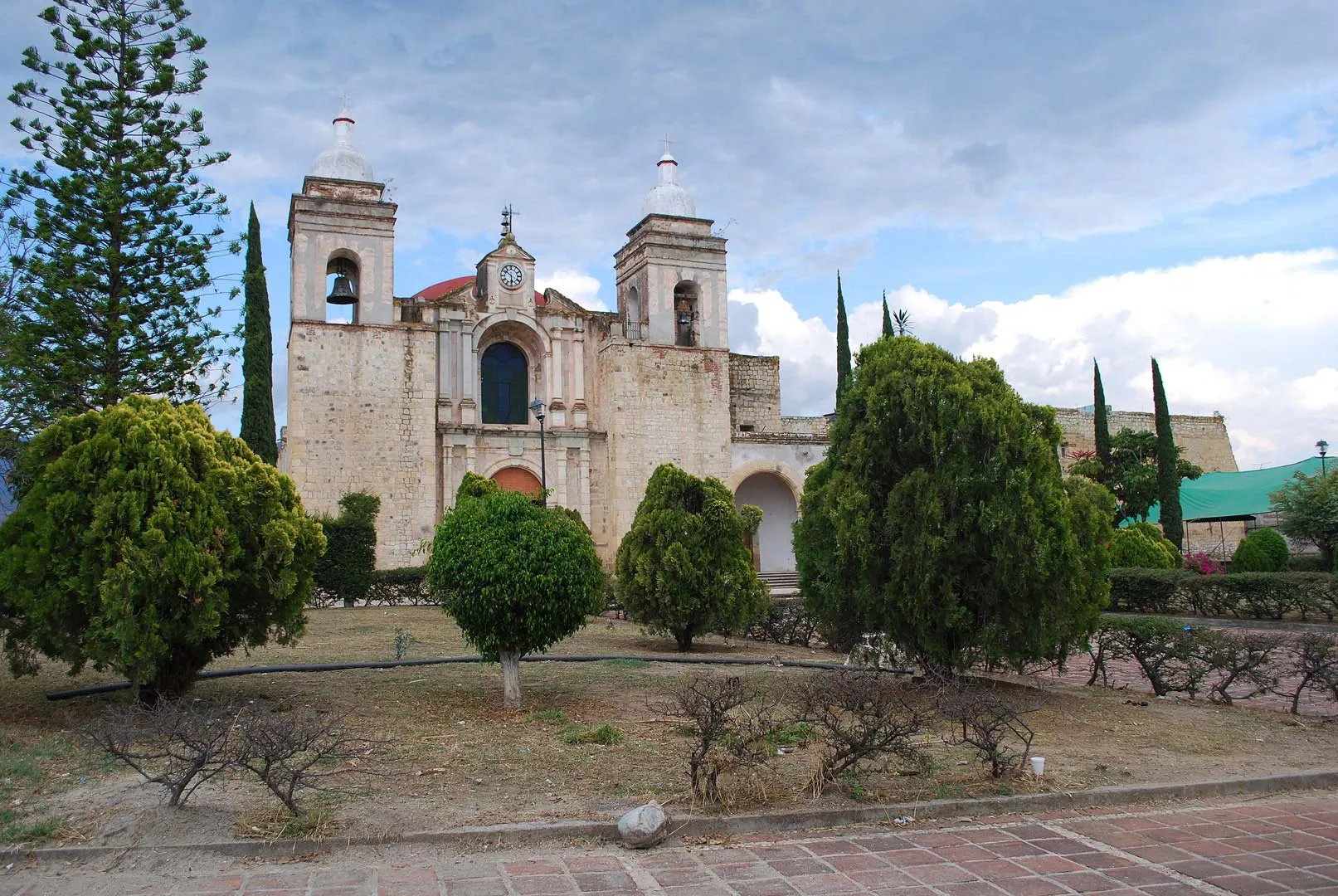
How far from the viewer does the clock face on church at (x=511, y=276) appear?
26.2 metres

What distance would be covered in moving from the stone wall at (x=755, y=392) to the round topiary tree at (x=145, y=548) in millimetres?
25251

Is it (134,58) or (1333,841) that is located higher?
(134,58)

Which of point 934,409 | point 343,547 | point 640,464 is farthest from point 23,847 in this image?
point 640,464

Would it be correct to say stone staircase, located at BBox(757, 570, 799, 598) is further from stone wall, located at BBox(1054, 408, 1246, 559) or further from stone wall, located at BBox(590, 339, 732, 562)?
stone wall, located at BBox(1054, 408, 1246, 559)

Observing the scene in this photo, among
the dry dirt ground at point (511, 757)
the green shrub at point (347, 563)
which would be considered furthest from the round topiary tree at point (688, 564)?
the green shrub at point (347, 563)

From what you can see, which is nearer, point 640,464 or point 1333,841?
point 1333,841

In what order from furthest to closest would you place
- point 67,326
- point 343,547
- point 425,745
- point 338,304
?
point 338,304 < point 343,547 < point 67,326 < point 425,745

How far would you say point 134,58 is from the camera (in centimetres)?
1400

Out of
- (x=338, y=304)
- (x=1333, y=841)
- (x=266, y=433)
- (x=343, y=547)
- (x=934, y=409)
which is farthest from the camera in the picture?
(x=338, y=304)

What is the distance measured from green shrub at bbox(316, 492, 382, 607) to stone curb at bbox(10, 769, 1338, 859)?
14956 mm

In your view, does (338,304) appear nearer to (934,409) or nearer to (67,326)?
(67,326)

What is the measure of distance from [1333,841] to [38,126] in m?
15.6

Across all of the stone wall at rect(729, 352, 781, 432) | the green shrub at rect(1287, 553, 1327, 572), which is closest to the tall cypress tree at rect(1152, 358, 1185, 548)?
the green shrub at rect(1287, 553, 1327, 572)

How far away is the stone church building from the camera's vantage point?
2375cm
